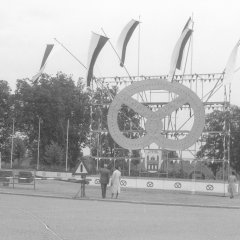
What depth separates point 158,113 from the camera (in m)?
42.0

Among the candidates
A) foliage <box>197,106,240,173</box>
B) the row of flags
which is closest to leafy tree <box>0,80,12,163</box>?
foliage <box>197,106,240,173</box>

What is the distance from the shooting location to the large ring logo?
40688 mm

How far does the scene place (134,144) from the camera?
139 ft

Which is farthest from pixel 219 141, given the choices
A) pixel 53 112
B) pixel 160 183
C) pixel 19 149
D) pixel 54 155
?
pixel 160 183

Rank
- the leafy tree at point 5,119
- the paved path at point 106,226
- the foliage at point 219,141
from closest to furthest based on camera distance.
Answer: the paved path at point 106,226, the foliage at point 219,141, the leafy tree at point 5,119

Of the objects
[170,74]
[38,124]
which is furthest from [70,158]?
[170,74]

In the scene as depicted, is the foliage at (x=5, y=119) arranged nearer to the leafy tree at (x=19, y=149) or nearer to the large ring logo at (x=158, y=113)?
the leafy tree at (x=19, y=149)

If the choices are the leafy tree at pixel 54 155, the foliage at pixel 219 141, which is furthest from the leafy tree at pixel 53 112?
the foliage at pixel 219 141

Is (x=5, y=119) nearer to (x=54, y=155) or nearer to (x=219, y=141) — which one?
(x=54, y=155)

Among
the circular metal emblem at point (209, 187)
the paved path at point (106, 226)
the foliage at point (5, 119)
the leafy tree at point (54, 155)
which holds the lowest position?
the paved path at point (106, 226)

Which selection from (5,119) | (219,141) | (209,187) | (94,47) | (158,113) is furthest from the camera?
(5,119)

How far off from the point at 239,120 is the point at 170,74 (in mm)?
39586

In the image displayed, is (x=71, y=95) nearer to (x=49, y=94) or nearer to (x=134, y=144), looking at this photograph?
(x=49, y=94)

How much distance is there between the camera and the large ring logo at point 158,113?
40688 mm
